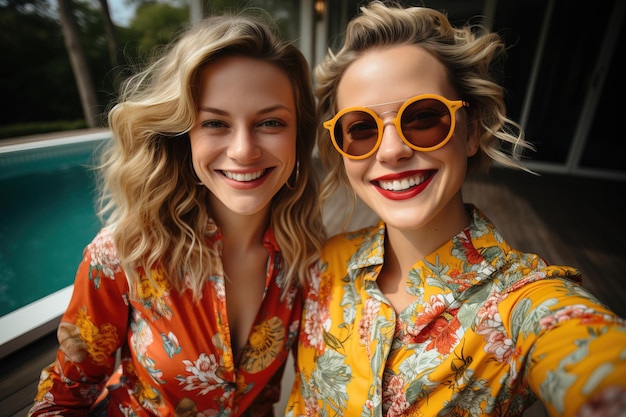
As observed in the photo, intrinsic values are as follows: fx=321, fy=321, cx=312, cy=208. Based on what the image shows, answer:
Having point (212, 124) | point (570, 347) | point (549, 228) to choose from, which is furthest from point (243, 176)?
point (549, 228)

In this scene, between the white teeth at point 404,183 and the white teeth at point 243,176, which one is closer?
the white teeth at point 404,183

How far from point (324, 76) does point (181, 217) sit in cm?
76

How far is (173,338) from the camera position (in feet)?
3.58

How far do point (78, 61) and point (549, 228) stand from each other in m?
14.3

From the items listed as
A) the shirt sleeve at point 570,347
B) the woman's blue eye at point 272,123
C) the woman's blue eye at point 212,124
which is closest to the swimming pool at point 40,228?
the woman's blue eye at point 212,124

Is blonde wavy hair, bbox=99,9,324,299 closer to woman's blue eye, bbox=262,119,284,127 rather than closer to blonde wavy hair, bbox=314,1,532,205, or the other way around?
woman's blue eye, bbox=262,119,284,127

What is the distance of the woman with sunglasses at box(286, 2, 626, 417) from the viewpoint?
813 mm

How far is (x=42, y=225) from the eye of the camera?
17.1ft

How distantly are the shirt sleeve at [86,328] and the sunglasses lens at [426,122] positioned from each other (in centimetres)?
105

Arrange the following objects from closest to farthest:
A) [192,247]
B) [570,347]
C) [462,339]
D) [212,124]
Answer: [570,347] < [462,339] < [212,124] < [192,247]

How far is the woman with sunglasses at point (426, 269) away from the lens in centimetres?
81

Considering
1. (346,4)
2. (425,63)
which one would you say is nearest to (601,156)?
(346,4)

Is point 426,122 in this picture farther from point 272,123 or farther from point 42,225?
point 42,225

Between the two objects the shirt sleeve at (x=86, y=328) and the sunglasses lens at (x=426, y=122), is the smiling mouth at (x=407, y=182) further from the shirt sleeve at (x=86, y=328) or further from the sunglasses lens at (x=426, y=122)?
the shirt sleeve at (x=86, y=328)
